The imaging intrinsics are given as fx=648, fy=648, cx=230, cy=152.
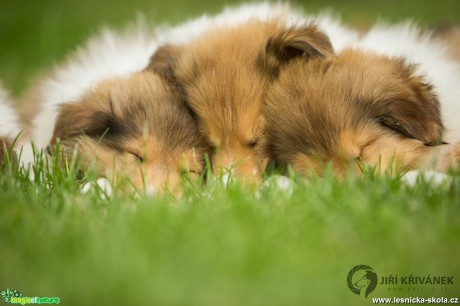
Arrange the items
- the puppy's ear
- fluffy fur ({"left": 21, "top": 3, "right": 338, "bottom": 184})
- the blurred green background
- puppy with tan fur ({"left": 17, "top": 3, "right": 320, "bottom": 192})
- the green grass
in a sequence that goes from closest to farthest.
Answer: the green grass, puppy with tan fur ({"left": 17, "top": 3, "right": 320, "bottom": 192}), the puppy's ear, fluffy fur ({"left": 21, "top": 3, "right": 338, "bottom": 184}), the blurred green background

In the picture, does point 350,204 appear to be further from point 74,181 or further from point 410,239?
point 74,181

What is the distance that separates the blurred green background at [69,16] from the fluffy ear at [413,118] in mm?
3248

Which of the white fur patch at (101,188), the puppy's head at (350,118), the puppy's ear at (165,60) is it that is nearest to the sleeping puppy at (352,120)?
the puppy's head at (350,118)

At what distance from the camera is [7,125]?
4.36m

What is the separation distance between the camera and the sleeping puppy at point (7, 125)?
3.96m

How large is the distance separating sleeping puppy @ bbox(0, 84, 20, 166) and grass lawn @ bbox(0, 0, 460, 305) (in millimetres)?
376

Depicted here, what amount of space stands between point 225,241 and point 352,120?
4.48ft

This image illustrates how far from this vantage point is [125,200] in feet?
10.6

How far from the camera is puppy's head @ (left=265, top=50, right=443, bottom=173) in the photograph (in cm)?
362

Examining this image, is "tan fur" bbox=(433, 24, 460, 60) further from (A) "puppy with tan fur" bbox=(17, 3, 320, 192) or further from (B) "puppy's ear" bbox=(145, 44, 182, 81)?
(B) "puppy's ear" bbox=(145, 44, 182, 81)

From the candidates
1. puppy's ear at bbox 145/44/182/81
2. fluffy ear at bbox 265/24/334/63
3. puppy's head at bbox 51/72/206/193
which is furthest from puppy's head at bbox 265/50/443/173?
puppy's ear at bbox 145/44/182/81

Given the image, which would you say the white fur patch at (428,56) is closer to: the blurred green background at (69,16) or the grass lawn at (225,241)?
the grass lawn at (225,241)

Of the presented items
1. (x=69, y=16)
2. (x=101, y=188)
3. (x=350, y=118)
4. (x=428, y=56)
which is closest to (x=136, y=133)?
(x=101, y=188)

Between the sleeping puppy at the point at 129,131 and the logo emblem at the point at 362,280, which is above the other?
the sleeping puppy at the point at 129,131
